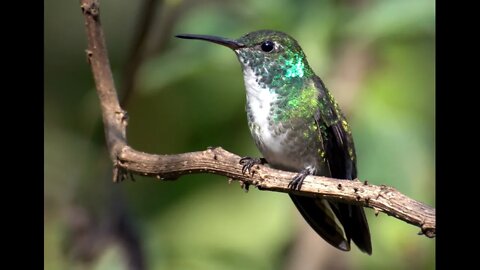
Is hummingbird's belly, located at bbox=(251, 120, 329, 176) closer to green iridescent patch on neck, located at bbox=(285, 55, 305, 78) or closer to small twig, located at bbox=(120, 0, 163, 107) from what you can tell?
green iridescent patch on neck, located at bbox=(285, 55, 305, 78)

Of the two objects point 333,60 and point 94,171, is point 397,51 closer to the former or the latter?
point 333,60

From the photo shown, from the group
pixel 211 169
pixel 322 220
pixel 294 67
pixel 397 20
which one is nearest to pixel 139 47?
pixel 294 67

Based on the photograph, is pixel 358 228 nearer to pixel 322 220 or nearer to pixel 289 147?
pixel 322 220

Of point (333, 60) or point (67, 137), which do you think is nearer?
point (333, 60)

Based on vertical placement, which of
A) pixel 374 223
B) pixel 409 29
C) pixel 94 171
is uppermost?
pixel 409 29

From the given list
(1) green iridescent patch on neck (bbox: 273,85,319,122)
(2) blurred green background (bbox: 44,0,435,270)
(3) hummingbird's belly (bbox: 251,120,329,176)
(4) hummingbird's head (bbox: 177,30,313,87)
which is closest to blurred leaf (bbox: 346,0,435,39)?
(2) blurred green background (bbox: 44,0,435,270)

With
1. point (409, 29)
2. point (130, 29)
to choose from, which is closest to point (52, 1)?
point (130, 29)
